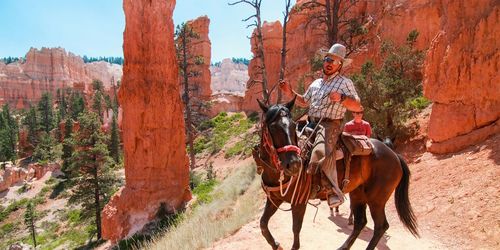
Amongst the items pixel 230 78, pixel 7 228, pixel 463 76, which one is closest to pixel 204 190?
pixel 463 76

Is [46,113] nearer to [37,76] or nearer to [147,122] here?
[37,76]

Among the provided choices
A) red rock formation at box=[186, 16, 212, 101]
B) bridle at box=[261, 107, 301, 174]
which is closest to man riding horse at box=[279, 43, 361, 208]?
bridle at box=[261, 107, 301, 174]

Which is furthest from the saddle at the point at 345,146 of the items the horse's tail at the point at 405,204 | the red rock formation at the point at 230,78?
the red rock formation at the point at 230,78

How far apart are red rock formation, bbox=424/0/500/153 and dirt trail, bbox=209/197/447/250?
4.08m

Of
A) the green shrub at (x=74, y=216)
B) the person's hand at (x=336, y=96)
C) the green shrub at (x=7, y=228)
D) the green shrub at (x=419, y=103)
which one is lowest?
the green shrub at (x=7, y=228)

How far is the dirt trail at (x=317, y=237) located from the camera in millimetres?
6336

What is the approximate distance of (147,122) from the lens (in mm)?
17984

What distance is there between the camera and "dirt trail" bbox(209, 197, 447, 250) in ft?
20.8

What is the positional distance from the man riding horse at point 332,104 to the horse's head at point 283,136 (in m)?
0.52

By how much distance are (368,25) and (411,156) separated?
20864 millimetres

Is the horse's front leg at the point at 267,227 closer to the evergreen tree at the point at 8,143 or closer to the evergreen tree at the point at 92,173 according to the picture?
the evergreen tree at the point at 92,173

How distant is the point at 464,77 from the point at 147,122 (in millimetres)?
14110

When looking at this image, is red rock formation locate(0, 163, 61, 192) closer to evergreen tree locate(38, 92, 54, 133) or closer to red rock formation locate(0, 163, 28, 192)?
red rock formation locate(0, 163, 28, 192)

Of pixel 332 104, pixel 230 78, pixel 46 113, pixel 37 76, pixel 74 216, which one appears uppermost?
pixel 37 76
